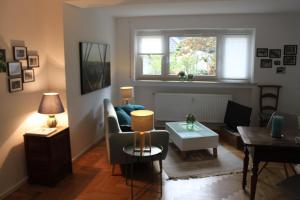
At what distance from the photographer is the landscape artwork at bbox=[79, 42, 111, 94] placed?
13.3ft

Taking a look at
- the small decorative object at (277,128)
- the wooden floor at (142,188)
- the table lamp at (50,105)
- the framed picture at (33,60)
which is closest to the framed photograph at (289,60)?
the wooden floor at (142,188)

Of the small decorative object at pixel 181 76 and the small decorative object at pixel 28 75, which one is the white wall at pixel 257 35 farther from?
the small decorative object at pixel 28 75

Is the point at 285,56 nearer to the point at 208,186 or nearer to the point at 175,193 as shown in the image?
the point at 208,186

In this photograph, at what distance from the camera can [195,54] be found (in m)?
5.63

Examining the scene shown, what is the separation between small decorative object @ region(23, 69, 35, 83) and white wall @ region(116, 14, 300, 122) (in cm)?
256

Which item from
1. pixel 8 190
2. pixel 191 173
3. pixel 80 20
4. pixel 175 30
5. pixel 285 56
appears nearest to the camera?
pixel 8 190

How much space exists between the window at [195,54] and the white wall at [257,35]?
0.76 ft

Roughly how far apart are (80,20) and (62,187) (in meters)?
2.35

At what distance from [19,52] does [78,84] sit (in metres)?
1.06

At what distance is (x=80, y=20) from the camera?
393 centimetres

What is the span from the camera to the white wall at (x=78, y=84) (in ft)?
12.1

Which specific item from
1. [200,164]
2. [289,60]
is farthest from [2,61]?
[289,60]

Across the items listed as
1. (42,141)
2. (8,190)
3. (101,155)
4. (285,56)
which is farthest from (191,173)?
(285,56)

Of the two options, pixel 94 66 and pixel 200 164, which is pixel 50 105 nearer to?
pixel 94 66
